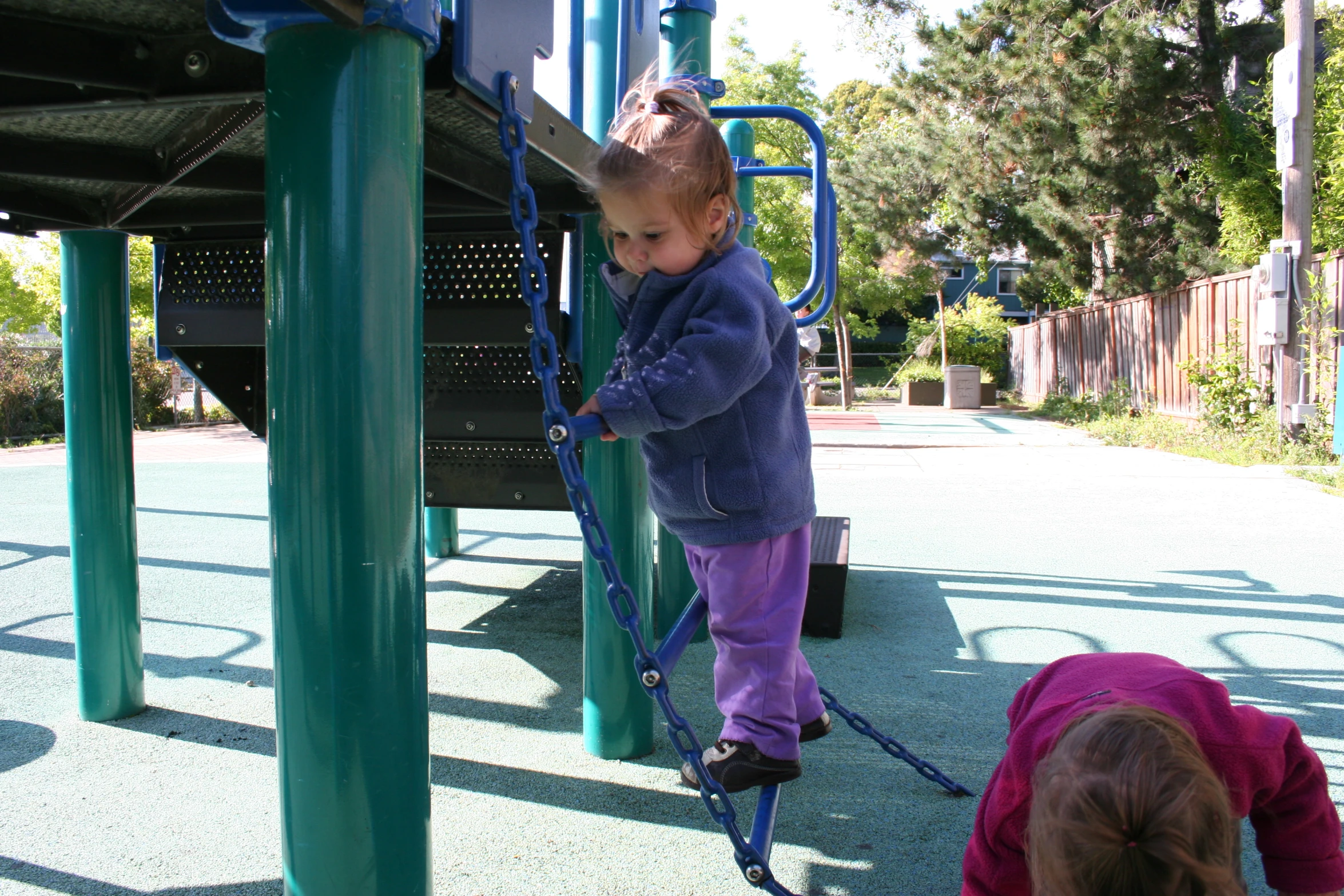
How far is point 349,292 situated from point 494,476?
2533mm

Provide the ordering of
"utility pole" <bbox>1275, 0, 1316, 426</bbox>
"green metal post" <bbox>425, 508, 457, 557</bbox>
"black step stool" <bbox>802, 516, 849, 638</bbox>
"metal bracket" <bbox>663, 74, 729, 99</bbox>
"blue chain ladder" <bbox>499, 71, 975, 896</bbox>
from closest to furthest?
"blue chain ladder" <bbox>499, 71, 975, 896</bbox>
"metal bracket" <bbox>663, 74, 729, 99</bbox>
"black step stool" <bbox>802, 516, 849, 638</bbox>
"green metal post" <bbox>425, 508, 457, 557</bbox>
"utility pole" <bbox>1275, 0, 1316, 426</bbox>

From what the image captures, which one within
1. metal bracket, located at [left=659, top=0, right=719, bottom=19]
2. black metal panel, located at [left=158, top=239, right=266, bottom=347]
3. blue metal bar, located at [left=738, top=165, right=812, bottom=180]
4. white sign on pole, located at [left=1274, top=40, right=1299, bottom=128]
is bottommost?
black metal panel, located at [left=158, top=239, right=266, bottom=347]

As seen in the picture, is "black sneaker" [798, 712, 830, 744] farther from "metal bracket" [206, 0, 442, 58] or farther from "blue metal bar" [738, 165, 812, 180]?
"blue metal bar" [738, 165, 812, 180]

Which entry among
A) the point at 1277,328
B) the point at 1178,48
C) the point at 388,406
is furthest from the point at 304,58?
the point at 1178,48

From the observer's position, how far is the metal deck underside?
1.74 meters

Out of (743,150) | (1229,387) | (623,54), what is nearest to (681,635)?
(623,54)

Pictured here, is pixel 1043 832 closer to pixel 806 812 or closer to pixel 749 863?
pixel 749 863

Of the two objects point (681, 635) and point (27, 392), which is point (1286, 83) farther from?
point (27, 392)

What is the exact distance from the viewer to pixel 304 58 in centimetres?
135

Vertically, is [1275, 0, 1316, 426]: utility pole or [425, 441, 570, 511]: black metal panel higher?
[1275, 0, 1316, 426]: utility pole

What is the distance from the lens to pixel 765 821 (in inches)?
77.2

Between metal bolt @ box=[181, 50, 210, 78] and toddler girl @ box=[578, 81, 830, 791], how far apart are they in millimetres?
732

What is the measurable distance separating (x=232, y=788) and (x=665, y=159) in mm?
1901

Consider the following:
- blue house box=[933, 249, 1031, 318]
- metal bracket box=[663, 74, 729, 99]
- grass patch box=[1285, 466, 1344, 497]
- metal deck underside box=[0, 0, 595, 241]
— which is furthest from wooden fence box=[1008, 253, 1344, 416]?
blue house box=[933, 249, 1031, 318]
